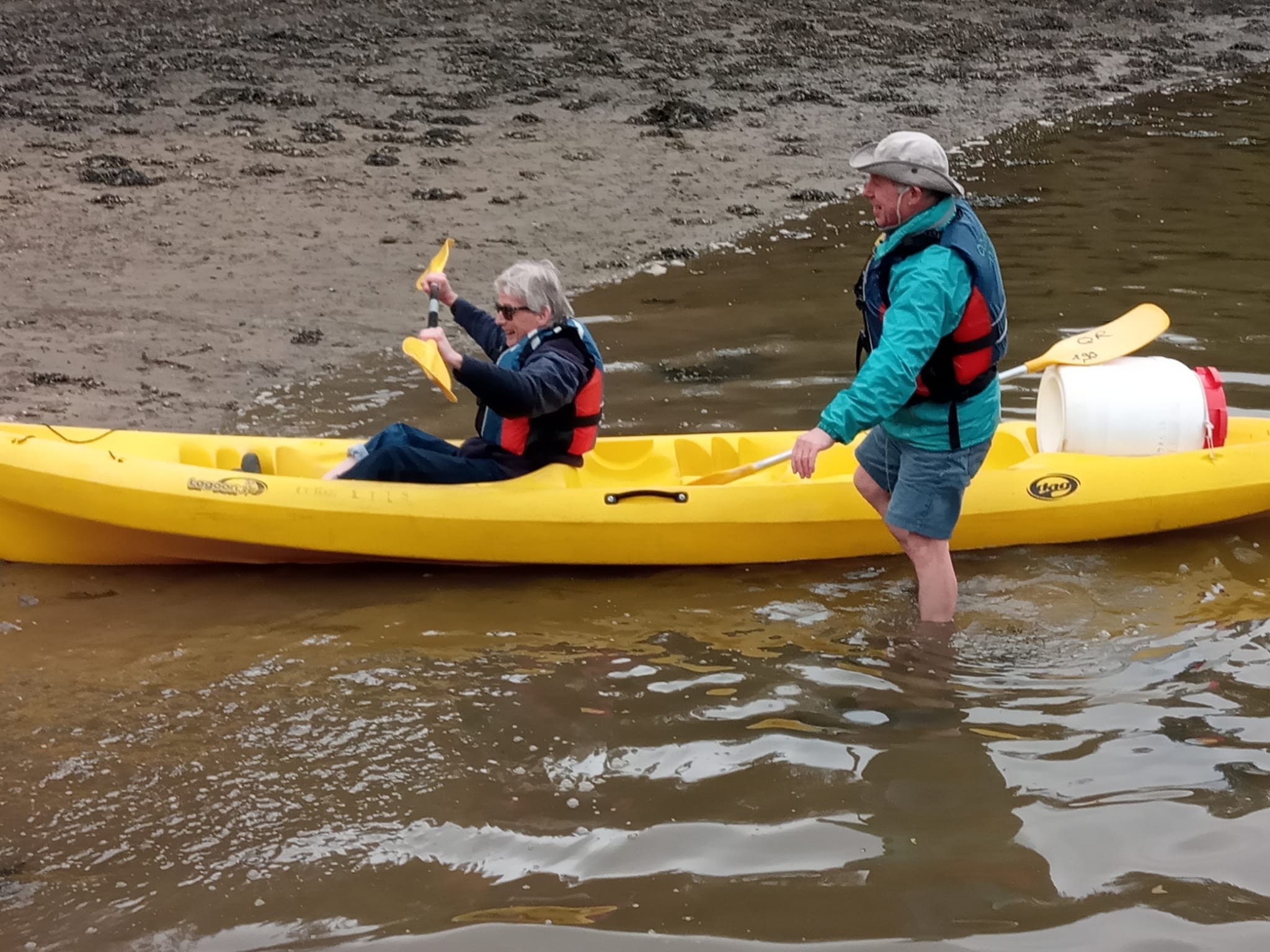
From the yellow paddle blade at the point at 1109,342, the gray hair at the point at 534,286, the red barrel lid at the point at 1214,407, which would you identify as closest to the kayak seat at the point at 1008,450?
the yellow paddle blade at the point at 1109,342

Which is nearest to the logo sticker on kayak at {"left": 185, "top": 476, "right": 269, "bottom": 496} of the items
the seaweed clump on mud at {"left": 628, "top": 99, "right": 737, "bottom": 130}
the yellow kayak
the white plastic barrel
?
the yellow kayak

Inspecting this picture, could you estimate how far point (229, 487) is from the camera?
4.86 m

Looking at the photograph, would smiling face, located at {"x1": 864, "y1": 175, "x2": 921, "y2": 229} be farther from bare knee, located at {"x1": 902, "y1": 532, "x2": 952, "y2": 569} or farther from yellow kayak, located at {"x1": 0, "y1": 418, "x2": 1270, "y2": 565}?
yellow kayak, located at {"x1": 0, "y1": 418, "x2": 1270, "y2": 565}

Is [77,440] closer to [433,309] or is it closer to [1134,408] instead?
[433,309]

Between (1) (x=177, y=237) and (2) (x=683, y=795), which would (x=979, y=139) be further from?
(2) (x=683, y=795)

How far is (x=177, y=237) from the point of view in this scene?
8555 millimetres

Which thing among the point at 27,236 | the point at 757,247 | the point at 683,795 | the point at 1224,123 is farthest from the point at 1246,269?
the point at 27,236

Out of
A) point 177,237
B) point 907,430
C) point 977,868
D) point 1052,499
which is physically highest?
point 177,237

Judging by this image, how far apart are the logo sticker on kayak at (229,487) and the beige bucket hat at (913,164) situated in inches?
89.7

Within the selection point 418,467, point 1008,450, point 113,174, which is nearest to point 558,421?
point 418,467

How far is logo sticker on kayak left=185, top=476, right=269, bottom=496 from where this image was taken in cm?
485

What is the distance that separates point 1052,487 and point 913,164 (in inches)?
72.2

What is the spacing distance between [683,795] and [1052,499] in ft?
7.24

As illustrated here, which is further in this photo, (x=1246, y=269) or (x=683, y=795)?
(x=1246, y=269)
